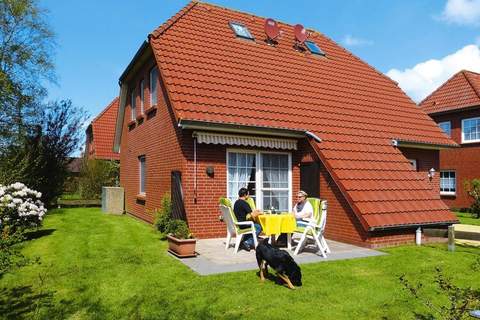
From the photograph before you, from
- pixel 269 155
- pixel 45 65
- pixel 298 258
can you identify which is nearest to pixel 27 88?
pixel 45 65

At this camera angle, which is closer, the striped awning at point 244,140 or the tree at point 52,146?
the striped awning at point 244,140

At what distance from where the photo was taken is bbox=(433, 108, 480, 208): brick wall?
955 inches

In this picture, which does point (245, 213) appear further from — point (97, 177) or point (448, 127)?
point (448, 127)

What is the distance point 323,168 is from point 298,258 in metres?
3.68

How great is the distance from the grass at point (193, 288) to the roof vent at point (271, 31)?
1025 cm

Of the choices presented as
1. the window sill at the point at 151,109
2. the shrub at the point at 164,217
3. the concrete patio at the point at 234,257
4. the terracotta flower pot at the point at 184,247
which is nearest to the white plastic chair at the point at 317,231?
the concrete patio at the point at 234,257

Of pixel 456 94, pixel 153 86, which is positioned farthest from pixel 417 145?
pixel 456 94

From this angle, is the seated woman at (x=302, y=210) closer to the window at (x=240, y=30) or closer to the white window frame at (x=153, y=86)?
the white window frame at (x=153, y=86)

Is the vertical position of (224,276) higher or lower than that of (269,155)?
lower

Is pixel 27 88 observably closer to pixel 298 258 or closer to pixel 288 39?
pixel 288 39

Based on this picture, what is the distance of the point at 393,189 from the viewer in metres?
11.8

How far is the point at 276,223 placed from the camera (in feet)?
30.4

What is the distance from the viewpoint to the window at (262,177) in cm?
1220

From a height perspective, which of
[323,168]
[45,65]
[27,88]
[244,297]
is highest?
[45,65]
